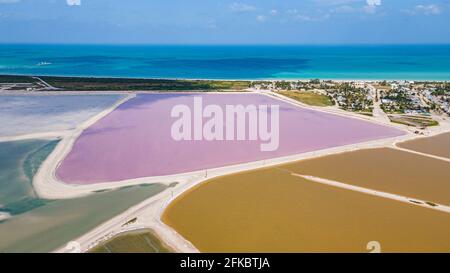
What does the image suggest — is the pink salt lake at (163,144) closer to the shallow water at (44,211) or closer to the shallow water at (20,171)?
the shallow water at (20,171)

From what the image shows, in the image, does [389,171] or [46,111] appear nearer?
[389,171]

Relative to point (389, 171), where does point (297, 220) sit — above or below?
below

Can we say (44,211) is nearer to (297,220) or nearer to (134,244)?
(134,244)

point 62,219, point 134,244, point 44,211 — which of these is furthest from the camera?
point 44,211

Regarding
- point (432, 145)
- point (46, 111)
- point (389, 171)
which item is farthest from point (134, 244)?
point (46, 111)
